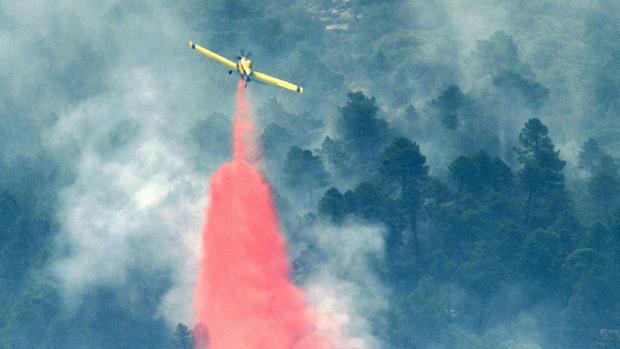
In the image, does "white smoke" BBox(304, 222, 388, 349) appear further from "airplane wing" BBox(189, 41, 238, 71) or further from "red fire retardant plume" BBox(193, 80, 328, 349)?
"airplane wing" BBox(189, 41, 238, 71)

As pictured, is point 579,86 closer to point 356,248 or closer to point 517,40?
point 517,40

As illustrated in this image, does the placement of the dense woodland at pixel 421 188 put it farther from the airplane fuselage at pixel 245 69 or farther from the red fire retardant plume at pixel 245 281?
the airplane fuselage at pixel 245 69

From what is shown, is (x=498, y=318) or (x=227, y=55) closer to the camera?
(x=498, y=318)

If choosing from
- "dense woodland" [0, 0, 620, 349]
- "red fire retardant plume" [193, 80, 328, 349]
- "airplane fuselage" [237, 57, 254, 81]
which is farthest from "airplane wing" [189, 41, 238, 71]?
"dense woodland" [0, 0, 620, 349]

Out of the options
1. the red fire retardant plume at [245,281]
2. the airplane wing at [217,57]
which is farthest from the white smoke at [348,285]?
the airplane wing at [217,57]

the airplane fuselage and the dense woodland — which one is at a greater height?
the dense woodland

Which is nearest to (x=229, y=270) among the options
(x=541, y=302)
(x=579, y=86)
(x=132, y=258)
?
(x=132, y=258)
